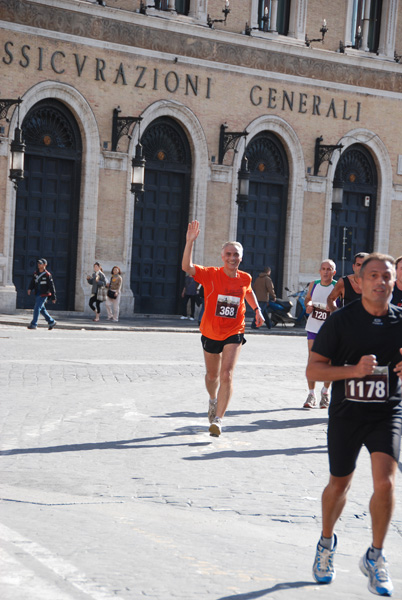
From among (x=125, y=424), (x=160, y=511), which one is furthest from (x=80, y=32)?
(x=160, y=511)

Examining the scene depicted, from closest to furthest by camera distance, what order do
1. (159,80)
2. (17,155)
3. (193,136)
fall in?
1. (17,155)
2. (159,80)
3. (193,136)

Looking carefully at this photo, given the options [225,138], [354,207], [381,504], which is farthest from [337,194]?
[381,504]

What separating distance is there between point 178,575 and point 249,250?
29421mm

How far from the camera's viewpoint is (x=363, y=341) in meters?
5.85

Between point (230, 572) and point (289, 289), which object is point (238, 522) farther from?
point (289, 289)

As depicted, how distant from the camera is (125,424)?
1143 cm

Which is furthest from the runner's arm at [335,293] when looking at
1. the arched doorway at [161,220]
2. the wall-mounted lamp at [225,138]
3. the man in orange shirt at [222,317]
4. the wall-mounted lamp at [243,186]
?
the wall-mounted lamp at [225,138]

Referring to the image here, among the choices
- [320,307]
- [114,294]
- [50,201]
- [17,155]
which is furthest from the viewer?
[50,201]

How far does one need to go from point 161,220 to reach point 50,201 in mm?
3760

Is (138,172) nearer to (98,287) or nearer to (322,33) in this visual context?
(98,287)

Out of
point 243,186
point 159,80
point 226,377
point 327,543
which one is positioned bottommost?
point 327,543

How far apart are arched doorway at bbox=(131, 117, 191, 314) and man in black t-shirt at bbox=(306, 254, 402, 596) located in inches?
1041

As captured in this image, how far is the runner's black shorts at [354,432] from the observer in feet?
19.2

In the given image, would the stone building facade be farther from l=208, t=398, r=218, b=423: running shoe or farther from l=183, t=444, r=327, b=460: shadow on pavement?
l=183, t=444, r=327, b=460: shadow on pavement
